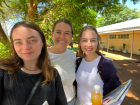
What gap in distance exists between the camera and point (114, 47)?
15141 mm

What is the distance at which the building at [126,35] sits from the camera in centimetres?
934

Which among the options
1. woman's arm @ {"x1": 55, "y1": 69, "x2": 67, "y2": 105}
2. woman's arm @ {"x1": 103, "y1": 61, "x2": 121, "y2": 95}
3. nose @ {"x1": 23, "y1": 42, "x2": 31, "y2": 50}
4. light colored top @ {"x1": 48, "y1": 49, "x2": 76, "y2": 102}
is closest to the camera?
nose @ {"x1": 23, "y1": 42, "x2": 31, "y2": 50}

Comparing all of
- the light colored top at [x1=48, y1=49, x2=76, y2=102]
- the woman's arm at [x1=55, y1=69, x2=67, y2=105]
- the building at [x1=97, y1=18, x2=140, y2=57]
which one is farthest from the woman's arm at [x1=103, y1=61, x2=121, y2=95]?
the building at [x1=97, y1=18, x2=140, y2=57]

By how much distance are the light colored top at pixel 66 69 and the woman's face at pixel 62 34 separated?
19 cm

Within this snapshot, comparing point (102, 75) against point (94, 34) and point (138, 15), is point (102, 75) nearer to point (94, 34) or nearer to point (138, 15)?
point (94, 34)

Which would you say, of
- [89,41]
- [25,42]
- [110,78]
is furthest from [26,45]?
[110,78]

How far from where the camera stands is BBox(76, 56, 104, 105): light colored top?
144cm

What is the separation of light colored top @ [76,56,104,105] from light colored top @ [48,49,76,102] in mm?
126

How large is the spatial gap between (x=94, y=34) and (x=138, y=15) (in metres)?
37.5

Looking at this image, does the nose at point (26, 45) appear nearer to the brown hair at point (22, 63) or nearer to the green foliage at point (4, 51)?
the brown hair at point (22, 63)

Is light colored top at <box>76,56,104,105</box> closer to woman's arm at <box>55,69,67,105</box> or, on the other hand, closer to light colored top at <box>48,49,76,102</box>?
light colored top at <box>48,49,76,102</box>

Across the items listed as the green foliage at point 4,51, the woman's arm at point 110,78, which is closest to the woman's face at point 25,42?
the woman's arm at point 110,78

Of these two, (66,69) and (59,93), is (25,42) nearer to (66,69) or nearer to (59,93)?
(59,93)

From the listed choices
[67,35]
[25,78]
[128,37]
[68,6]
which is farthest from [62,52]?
[128,37]
